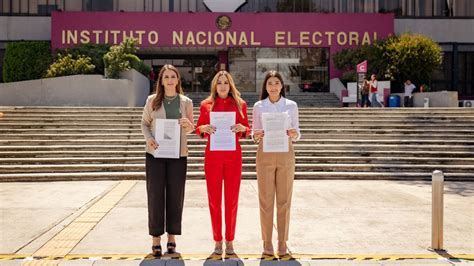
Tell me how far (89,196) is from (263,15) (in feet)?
71.8

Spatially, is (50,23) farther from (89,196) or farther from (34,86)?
(89,196)

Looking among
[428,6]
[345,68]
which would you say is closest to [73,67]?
[345,68]

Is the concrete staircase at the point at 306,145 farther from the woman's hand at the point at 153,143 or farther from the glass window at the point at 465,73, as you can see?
the glass window at the point at 465,73

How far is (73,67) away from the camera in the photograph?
858 inches

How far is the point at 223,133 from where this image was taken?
5223mm

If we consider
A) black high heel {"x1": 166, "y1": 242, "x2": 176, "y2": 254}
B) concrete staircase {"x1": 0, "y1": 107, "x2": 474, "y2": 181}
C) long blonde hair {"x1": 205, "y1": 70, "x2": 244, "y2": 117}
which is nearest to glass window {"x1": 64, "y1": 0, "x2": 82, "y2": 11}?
concrete staircase {"x1": 0, "y1": 107, "x2": 474, "y2": 181}

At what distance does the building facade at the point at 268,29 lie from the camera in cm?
2906

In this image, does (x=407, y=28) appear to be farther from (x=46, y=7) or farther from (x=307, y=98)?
(x=46, y=7)

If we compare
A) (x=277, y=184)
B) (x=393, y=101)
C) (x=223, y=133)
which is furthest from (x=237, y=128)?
(x=393, y=101)

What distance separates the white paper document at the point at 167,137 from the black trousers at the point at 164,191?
11cm

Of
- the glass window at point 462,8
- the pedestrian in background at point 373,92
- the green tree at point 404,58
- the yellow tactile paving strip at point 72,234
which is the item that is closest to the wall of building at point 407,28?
the glass window at point 462,8

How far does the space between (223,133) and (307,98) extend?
932 inches

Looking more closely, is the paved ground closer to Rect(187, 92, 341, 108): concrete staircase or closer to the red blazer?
the red blazer

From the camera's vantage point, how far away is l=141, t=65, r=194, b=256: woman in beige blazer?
5.27 m
